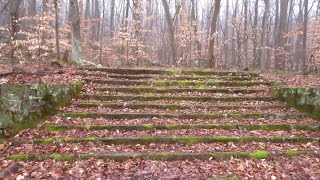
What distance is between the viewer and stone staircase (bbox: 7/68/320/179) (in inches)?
197

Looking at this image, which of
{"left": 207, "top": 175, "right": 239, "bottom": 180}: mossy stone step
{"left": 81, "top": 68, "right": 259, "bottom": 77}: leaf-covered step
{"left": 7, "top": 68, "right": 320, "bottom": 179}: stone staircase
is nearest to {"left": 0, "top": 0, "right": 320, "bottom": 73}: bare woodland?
{"left": 81, "top": 68, "right": 259, "bottom": 77}: leaf-covered step

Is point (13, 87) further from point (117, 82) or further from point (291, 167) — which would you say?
point (291, 167)

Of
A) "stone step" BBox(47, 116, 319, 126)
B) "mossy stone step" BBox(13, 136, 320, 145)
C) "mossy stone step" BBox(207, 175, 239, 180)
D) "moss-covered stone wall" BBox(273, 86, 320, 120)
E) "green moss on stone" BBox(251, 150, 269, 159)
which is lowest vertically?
"mossy stone step" BBox(207, 175, 239, 180)

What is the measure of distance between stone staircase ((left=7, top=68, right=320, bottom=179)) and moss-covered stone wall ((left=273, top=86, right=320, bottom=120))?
27 centimetres

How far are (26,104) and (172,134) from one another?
3.30 meters

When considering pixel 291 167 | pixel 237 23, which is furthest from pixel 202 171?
pixel 237 23

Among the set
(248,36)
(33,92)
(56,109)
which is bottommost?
(56,109)

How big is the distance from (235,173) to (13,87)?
15.8 feet

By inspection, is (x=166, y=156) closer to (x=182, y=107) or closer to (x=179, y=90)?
(x=182, y=107)

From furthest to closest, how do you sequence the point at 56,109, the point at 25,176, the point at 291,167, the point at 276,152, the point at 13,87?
the point at 56,109 → the point at 13,87 → the point at 276,152 → the point at 291,167 → the point at 25,176

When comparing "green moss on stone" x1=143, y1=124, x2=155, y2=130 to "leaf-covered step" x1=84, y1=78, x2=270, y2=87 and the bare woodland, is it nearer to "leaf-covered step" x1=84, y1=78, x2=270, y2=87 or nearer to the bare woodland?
"leaf-covered step" x1=84, y1=78, x2=270, y2=87

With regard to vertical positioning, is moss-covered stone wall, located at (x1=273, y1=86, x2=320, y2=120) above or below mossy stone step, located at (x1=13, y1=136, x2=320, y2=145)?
above

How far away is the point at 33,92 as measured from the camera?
658 centimetres

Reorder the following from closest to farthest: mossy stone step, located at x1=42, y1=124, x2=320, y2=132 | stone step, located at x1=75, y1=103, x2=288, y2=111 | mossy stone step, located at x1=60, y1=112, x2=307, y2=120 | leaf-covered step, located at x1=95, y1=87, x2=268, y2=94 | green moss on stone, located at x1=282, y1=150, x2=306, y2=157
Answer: green moss on stone, located at x1=282, y1=150, x2=306, y2=157 → mossy stone step, located at x1=42, y1=124, x2=320, y2=132 → mossy stone step, located at x1=60, y1=112, x2=307, y2=120 → stone step, located at x1=75, y1=103, x2=288, y2=111 → leaf-covered step, located at x1=95, y1=87, x2=268, y2=94
